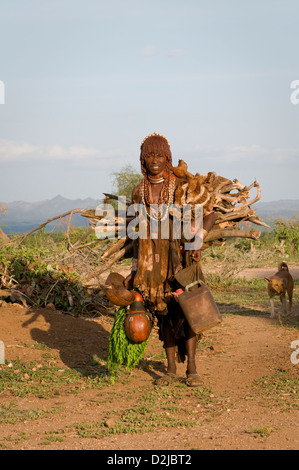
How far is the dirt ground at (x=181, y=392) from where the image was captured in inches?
171

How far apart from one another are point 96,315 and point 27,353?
2482 mm

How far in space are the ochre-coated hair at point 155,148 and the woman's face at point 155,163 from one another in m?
0.04

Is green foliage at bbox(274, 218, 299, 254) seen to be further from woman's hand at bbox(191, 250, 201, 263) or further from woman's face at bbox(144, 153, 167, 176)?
woman's face at bbox(144, 153, 167, 176)

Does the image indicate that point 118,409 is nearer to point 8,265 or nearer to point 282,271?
point 8,265

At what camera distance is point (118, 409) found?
5.32m

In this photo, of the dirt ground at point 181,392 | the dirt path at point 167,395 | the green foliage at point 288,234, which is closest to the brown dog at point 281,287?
the dirt ground at point 181,392

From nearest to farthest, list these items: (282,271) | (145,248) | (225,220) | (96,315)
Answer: (145,248) → (225,220) → (96,315) → (282,271)

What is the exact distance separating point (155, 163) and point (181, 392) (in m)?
2.18

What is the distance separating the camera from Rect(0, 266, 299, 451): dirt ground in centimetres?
434

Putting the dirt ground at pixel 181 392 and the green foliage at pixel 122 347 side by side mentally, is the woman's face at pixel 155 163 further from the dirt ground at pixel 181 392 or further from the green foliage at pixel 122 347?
the dirt ground at pixel 181 392

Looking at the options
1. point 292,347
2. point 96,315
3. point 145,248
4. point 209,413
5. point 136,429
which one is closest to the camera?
point 136,429

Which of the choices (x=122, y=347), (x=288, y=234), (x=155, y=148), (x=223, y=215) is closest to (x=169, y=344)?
(x=122, y=347)

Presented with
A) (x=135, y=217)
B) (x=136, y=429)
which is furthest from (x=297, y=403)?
(x=135, y=217)

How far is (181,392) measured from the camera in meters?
5.82
